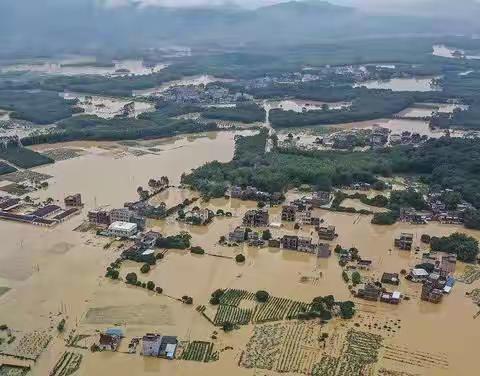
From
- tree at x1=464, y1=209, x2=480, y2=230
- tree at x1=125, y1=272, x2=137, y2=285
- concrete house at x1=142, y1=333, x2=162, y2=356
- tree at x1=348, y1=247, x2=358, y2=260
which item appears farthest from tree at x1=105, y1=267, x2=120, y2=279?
tree at x1=464, y1=209, x2=480, y2=230

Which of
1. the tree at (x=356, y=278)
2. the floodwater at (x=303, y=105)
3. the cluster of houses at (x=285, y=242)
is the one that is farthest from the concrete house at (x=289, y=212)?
the floodwater at (x=303, y=105)

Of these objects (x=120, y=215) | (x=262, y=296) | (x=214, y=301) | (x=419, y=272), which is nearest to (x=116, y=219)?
(x=120, y=215)

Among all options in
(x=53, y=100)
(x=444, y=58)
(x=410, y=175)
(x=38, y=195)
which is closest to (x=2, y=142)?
(x=38, y=195)

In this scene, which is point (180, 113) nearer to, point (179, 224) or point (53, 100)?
point (53, 100)

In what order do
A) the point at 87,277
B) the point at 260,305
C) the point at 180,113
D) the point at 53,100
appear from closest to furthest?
the point at 260,305, the point at 87,277, the point at 180,113, the point at 53,100

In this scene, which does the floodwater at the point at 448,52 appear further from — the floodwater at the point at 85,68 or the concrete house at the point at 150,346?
the concrete house at the point at 150,346

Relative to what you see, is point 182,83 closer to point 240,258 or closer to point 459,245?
point 240,258

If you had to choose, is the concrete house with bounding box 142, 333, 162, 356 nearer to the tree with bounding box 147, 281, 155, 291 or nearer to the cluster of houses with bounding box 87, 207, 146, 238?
the tree with bounding box 147, 281, 155, 291
